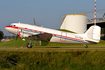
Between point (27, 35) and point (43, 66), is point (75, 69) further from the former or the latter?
point (27, 35)

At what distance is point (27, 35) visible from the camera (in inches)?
1167

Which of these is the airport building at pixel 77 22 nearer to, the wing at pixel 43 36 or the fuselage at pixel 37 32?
the fuselage at pixel 37 32

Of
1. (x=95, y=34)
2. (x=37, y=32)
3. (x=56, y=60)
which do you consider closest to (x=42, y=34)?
(x=37, y=32)

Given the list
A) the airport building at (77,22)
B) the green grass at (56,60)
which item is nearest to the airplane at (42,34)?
the green grass at (56,60)

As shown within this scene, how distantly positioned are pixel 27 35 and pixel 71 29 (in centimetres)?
2836

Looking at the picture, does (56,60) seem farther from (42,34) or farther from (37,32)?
(37,32)

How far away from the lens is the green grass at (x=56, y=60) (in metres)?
18.1

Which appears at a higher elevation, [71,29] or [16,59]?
[71,29]

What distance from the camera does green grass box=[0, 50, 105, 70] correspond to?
18094mm

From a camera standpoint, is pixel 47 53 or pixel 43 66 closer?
pixel 43 66

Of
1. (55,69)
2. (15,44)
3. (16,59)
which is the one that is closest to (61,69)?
(55,69)

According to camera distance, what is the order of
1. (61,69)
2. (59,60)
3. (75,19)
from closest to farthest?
(61,69), (59,60), (75,19)

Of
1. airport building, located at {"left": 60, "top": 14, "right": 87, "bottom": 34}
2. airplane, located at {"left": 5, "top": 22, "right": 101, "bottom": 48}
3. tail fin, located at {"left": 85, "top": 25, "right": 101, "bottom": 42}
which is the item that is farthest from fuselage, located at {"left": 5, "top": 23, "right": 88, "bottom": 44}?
airport building, located at {"left": 60, "top": 14, "right": 87, "bottom": 34}

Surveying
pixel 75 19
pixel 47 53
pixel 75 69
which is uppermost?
pixel 75 19
